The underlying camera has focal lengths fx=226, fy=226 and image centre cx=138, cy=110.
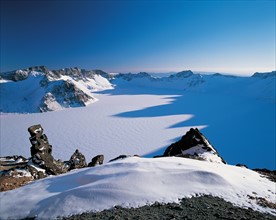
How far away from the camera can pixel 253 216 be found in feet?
31.1

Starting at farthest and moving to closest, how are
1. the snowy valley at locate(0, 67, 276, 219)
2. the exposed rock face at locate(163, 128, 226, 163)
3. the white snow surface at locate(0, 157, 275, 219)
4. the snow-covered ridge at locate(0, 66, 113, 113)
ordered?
the snow-covered ridge at locate(0, 66, 113, 113), the exposed rock face at locate(163, 128, 226, 163), the snowy valley at locate(0, 67, 276, 219), the white snow surface at locate(0, 157, 275, 219)

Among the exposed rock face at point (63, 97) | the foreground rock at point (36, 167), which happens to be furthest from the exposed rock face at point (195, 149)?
the exposed rock face at point (63, 97)

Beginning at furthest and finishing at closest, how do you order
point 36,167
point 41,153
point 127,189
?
point 41,153 → point 36,167 → point 127,189

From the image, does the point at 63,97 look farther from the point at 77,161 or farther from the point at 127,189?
the point at 127,189

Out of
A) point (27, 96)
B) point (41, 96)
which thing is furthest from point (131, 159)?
point (27, 96)

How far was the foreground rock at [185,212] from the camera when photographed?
8961mm

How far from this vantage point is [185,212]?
9.33 metres

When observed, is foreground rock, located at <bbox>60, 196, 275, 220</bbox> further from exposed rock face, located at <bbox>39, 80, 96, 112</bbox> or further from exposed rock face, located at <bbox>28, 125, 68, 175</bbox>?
exposed rock face, located at <bbox>39, 80, 96, 112</bbox>

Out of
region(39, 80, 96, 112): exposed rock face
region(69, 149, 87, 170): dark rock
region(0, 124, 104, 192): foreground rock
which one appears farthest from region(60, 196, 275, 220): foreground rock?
region(39, 80, 96, 112): exposed rock face

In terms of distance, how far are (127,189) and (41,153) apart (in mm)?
14697

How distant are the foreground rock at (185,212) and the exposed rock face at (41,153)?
13.9m

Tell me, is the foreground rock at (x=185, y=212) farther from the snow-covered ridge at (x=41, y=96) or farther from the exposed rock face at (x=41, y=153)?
the snow-covered ridge at (x=41, y=96)

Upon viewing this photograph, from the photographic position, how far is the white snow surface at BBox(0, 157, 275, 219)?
10031mm

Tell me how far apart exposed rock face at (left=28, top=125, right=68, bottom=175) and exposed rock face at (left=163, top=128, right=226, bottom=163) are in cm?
1190
